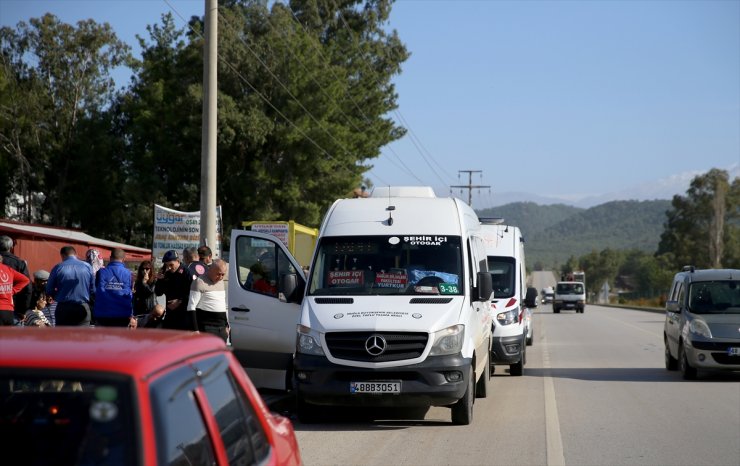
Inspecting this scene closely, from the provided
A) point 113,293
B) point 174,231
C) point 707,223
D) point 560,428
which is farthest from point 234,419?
point 707,223

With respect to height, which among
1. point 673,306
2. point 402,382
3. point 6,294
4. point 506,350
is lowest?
point 402,382

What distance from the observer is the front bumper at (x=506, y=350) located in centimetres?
1727

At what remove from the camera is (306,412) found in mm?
11664

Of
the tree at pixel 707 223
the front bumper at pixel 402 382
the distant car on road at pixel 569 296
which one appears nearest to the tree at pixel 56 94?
the distant car on road at pixel 569 296

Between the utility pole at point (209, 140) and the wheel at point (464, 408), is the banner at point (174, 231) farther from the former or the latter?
the wheel at point (464, 408)

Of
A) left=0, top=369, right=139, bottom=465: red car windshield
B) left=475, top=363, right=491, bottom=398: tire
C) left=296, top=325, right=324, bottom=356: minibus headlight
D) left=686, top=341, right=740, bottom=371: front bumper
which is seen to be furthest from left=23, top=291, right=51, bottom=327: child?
left=686, top=341, right=740, bottom=371: front bumper

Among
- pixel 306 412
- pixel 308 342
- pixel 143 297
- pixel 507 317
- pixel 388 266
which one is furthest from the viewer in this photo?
pixel 507 317

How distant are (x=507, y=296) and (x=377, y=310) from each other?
7404 millimetres

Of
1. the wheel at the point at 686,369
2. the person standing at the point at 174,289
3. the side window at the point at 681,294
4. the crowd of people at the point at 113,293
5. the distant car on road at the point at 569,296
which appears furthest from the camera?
the distant car on road at the point at 569,296

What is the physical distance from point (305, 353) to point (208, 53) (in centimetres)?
719

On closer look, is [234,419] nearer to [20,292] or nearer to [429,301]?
[429,301]

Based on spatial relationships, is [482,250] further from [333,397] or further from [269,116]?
[269,116]

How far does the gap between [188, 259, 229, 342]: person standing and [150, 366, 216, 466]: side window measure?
380 inches

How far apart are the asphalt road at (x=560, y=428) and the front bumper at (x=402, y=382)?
1.15 ft
